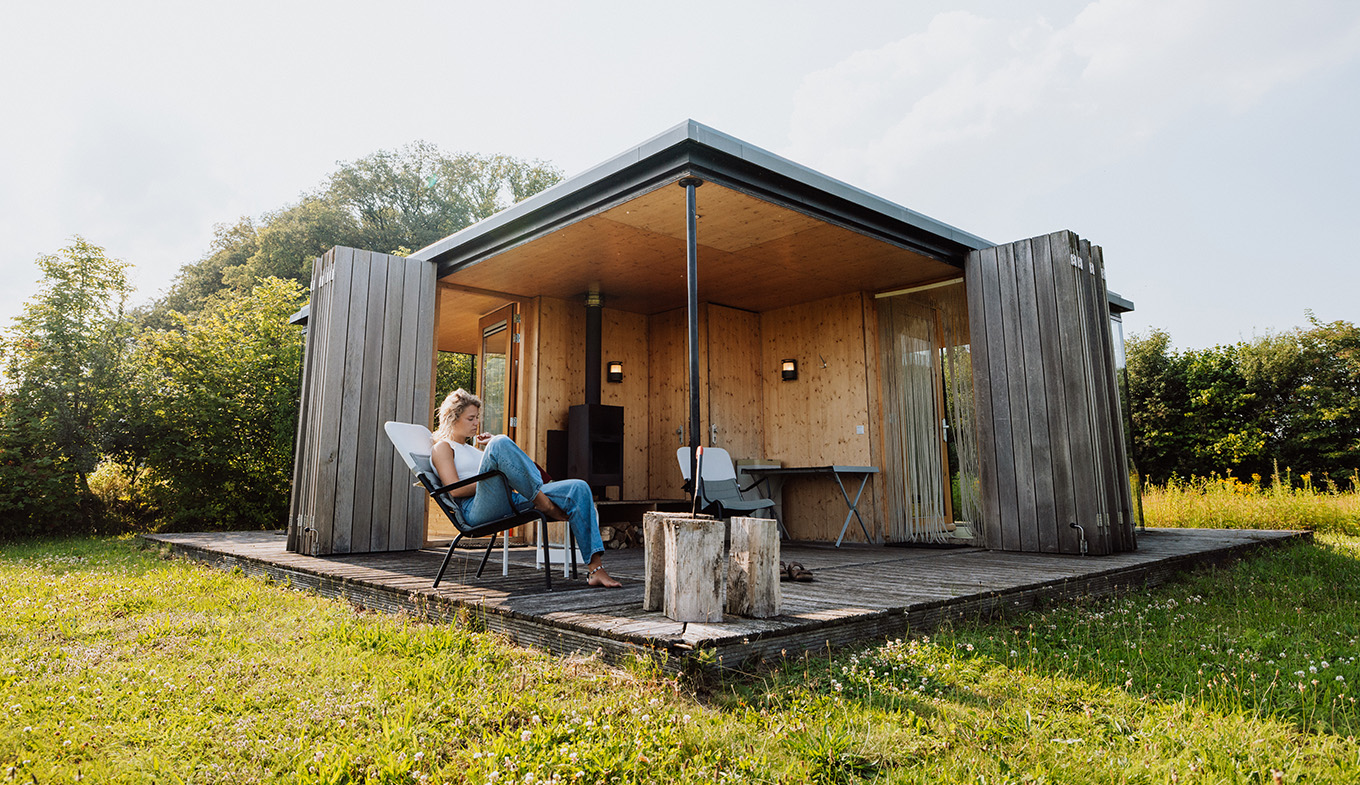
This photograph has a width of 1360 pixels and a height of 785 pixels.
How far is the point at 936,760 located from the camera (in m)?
1.69

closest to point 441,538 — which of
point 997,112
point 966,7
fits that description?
point 966,7

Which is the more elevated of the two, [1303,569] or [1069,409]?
[1069,409]

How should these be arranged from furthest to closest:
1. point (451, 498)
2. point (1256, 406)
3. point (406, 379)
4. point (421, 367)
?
point (1256, 406) → point (421, 367) → point (406, 379) → point (451, 498)

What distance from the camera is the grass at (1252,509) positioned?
25.6ft

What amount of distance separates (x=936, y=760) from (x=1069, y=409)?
14.4 feet

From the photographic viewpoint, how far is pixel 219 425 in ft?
31.5

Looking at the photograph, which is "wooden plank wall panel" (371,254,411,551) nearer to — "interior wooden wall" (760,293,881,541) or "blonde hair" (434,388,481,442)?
"blonde hair" (434,388,481,442)

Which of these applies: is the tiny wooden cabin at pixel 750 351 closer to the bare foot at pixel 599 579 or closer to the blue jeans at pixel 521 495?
the blue jeans at pixel 521 495

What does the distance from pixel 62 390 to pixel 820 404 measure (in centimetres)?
907

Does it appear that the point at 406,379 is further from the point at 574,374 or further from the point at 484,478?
the point at 484,478

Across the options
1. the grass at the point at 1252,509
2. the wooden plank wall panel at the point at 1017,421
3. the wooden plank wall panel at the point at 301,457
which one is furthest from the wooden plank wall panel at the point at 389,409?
the grass at the point at 1252,509

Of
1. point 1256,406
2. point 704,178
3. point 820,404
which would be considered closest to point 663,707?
point 704,178

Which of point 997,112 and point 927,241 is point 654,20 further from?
point 997,112

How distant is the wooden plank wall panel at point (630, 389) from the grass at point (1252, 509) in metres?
6.07
